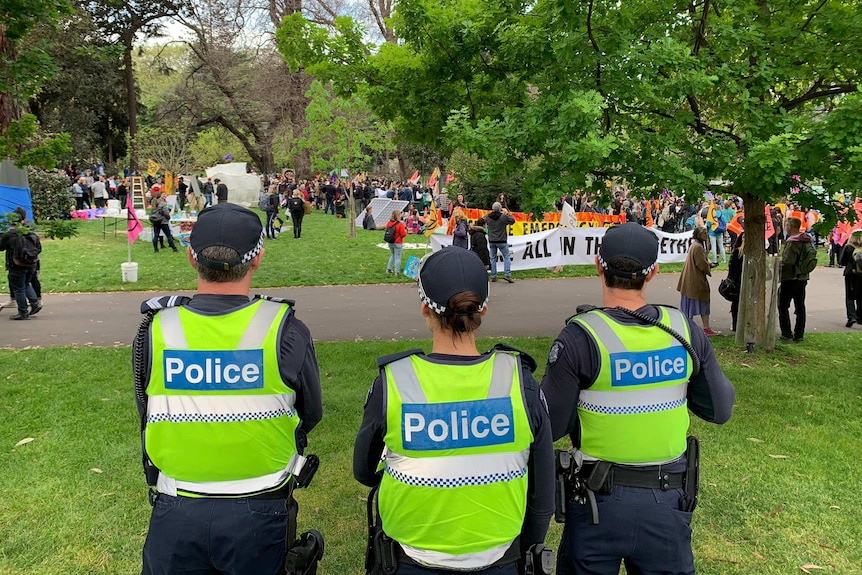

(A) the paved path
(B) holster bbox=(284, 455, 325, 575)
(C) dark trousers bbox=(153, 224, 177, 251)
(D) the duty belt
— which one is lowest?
(A) the paved path

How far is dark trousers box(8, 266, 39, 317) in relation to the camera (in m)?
11.0

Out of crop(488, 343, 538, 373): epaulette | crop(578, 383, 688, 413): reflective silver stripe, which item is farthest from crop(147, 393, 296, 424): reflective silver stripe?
crop(578, 383, 688, 413): reflective silver stripe

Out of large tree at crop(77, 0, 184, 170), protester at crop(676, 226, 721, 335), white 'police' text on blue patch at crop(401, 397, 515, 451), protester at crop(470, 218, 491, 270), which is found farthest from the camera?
large tree at crop(77, 0, 184, 170)

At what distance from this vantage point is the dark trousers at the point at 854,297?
11758 millimetres

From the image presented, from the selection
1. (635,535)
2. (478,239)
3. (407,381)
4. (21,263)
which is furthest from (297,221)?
(407,381)

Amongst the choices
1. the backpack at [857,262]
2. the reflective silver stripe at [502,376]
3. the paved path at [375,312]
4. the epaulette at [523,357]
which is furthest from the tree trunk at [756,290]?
the reflective silver stripe at [502,376]

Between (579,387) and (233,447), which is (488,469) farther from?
(233,447)

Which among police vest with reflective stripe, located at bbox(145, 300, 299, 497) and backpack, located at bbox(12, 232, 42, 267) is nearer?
police vest with reflective stripe, located at bbox(145, 300, 299, 497)

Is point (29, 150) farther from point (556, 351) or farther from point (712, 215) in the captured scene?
point (712, 215)

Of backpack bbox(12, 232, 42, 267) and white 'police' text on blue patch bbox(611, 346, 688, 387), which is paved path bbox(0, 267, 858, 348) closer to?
backpack bbox(12, 232, 42, 267)

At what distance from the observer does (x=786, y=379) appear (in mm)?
8164

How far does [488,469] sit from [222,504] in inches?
38.6

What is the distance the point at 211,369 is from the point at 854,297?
12.5 metres

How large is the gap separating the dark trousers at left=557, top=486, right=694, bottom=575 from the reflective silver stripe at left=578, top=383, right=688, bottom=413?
325 millimetres
